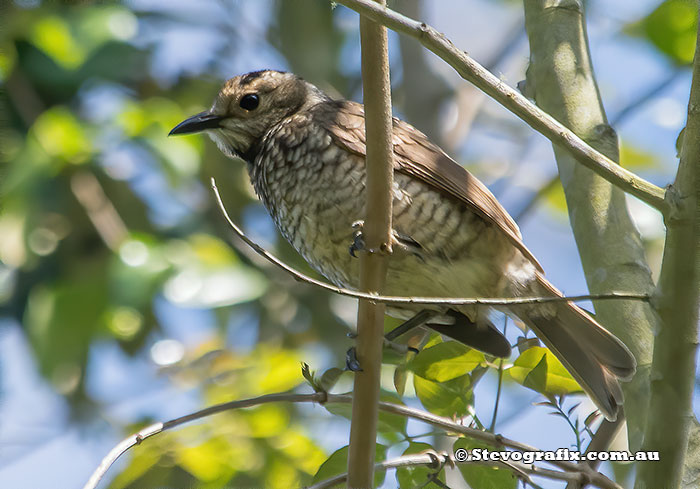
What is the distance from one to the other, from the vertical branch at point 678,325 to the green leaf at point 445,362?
1.73ft

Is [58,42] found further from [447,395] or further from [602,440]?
[602,440]

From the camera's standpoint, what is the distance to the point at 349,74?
6160 mm

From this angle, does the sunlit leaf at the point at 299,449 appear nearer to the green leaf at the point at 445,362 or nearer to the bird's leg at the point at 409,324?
the bird's leg at the point at 409,324

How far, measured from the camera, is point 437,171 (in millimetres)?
2971

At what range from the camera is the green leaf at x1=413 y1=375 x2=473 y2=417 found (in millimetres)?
2291

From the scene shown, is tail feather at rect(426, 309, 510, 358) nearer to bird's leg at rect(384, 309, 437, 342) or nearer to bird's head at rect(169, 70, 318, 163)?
bird's leg at rect(384, 309, 437, 342)

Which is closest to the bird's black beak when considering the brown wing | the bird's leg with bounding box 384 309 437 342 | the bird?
the bird

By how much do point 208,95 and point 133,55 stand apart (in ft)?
2.13

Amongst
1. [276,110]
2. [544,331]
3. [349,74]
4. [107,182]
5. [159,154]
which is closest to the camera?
[544,331]

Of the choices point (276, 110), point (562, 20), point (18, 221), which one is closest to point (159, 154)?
point (276, 110)

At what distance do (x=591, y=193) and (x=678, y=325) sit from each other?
3.59 ft

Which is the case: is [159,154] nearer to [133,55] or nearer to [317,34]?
→ [133,55]

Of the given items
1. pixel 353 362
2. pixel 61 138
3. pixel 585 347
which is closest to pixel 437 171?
pixel 585 347

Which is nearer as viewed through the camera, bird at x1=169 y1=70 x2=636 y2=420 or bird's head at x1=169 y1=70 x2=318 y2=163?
bird at x1=169 y1=70 x2=636 y2=420
